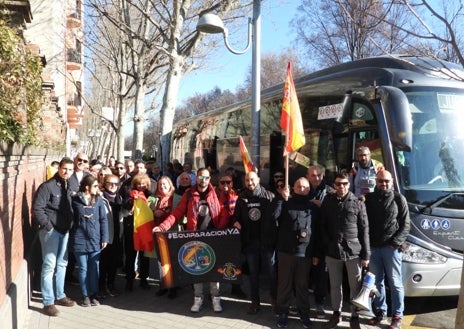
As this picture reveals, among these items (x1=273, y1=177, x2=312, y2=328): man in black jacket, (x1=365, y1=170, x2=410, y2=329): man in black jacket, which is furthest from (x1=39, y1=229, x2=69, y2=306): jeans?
(x1=365, y1=170, x2=410, y2=329): man in black jacket

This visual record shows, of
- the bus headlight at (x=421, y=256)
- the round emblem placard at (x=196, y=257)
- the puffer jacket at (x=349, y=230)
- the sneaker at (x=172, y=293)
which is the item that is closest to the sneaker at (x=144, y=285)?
the sneaker at (x=172, y=293)

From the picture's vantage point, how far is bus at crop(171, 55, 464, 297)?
5.75 m

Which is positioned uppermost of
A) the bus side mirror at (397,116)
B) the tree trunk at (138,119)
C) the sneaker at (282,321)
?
the tree trunk at (138,119)

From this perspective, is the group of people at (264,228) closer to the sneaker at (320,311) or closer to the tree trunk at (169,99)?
the sneaker at (320,311)

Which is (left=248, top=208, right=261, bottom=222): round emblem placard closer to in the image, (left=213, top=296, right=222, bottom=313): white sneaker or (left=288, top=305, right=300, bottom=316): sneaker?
(left=213, top=296, right=222, bottom=313): white sneaker

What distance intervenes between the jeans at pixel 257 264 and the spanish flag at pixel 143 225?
146cm

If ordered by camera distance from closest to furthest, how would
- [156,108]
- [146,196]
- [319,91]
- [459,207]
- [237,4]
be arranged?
[459,207], [146,196], [319,91], [237,4], [156,108]

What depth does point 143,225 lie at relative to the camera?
6582 mm

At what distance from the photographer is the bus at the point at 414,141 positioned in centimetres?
575

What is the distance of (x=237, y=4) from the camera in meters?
13.8

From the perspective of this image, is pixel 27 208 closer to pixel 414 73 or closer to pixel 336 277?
pixel 336 277

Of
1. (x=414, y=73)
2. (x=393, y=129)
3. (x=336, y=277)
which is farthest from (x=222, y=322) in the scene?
(x=414, y=73)

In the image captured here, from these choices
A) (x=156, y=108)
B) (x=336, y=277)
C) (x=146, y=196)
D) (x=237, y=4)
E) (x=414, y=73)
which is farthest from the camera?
(x=156, y=108)

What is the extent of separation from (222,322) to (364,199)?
2.36 meters
